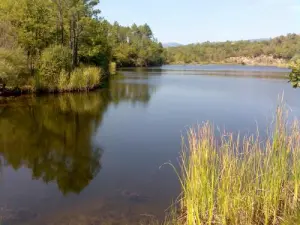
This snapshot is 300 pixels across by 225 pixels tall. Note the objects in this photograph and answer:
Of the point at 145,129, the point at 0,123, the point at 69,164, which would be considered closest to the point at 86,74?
the point at 0,123

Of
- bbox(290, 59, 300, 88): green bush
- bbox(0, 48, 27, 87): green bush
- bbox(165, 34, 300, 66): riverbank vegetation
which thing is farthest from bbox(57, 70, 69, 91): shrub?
bbox(165, 34, 300, 66): riverbank vegetation

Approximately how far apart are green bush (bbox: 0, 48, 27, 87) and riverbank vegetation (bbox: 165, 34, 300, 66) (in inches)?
3628

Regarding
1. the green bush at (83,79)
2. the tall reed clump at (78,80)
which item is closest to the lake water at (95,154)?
the tall reed clump at (78,80)

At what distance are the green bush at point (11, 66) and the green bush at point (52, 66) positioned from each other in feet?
4.97

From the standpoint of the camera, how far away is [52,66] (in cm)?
Result: 2122

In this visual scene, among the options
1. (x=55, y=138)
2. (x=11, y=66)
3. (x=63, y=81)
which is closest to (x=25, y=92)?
(x=63, y=81)

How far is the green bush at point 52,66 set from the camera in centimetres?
2106

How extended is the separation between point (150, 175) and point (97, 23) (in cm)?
2493

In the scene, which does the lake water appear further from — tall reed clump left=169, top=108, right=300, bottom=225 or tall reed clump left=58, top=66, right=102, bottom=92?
tall reed clump left=58, top=66, right=102, bottom=92

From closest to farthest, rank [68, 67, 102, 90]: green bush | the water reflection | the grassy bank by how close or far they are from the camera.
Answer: the water reflection → the grassy bank → [68, 67, 102, 90]: green bush

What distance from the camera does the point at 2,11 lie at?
2359cm

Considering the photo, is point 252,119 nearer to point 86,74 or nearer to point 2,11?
point 86,74

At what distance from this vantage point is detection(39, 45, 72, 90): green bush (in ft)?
69.1

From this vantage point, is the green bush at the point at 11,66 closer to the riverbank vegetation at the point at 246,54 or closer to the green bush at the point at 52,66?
the green bush at the point at 52,66
